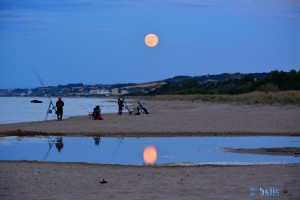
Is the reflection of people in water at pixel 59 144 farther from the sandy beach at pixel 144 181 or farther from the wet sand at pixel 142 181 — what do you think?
the wet sand at pixel 142 181

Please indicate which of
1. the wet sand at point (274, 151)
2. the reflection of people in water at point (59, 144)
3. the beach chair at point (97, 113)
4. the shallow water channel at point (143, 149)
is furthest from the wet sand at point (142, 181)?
the beach chair at point (97, 113)

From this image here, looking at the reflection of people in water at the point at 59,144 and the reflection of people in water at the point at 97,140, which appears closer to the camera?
the reflection of people in water at the point at 59,144

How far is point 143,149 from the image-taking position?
56.9ft

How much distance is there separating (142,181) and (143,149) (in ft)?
23.7

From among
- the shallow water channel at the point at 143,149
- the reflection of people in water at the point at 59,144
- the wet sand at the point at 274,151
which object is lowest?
the wet sand at the point at 274,151

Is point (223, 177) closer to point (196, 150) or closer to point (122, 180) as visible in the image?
point (122, 180)

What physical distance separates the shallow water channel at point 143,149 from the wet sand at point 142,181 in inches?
72.4

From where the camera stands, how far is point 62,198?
8297mm

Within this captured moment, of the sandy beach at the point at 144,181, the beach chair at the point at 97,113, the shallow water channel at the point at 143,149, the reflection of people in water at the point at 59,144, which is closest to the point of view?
the sandy beach at the point at 144,181

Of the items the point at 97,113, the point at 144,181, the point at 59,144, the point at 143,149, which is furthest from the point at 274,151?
the point at 97,113

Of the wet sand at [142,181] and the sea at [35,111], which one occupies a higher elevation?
the sea at [35,111]

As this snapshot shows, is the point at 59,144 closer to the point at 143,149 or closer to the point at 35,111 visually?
the point at 143,149

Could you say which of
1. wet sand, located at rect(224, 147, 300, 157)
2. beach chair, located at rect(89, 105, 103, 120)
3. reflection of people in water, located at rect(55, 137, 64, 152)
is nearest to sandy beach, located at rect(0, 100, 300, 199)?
wet sand, located at rect(224, 147, 300, 157)

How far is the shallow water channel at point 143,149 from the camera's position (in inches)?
569
